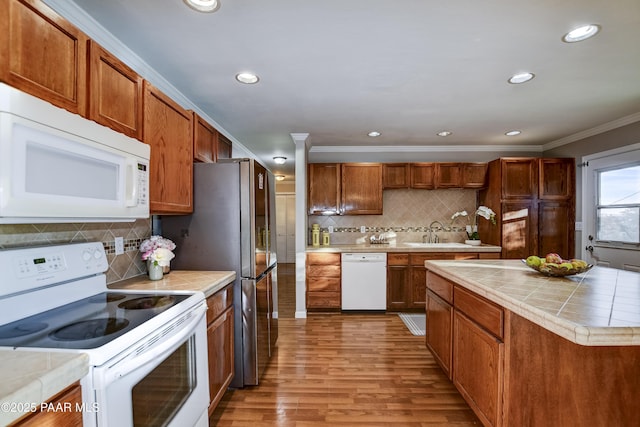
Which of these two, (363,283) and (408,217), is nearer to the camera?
(363,283)

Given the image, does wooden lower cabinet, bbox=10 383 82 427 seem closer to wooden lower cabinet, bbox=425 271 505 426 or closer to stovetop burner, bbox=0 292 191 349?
stovetop burner, bbox=0 292 191 349

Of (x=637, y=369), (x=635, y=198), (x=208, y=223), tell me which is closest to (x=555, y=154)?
(x=635, y=198)

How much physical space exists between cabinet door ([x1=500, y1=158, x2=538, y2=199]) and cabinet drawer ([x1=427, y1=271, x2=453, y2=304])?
2.32 meters

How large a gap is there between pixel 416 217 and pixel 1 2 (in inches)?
182

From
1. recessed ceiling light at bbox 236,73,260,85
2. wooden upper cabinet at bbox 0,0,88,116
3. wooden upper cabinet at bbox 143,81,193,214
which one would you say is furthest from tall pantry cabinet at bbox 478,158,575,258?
wooden upper cabinet at bbox 0,0,88,116

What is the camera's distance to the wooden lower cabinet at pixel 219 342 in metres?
1.88

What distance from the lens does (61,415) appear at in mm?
823

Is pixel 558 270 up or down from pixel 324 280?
up

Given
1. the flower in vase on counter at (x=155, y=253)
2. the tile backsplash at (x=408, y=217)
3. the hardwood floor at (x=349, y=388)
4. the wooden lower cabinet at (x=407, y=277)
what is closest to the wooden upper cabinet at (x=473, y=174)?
the tile backsplash at (x=408, y=217)

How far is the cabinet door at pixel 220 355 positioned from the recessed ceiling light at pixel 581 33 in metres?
2.84

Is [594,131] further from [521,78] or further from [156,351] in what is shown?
[156,351]

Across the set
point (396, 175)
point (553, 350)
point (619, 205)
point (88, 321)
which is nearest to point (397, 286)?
point (396, 175)

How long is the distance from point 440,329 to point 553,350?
1.00m

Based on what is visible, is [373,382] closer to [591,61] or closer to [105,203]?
[105,203]
